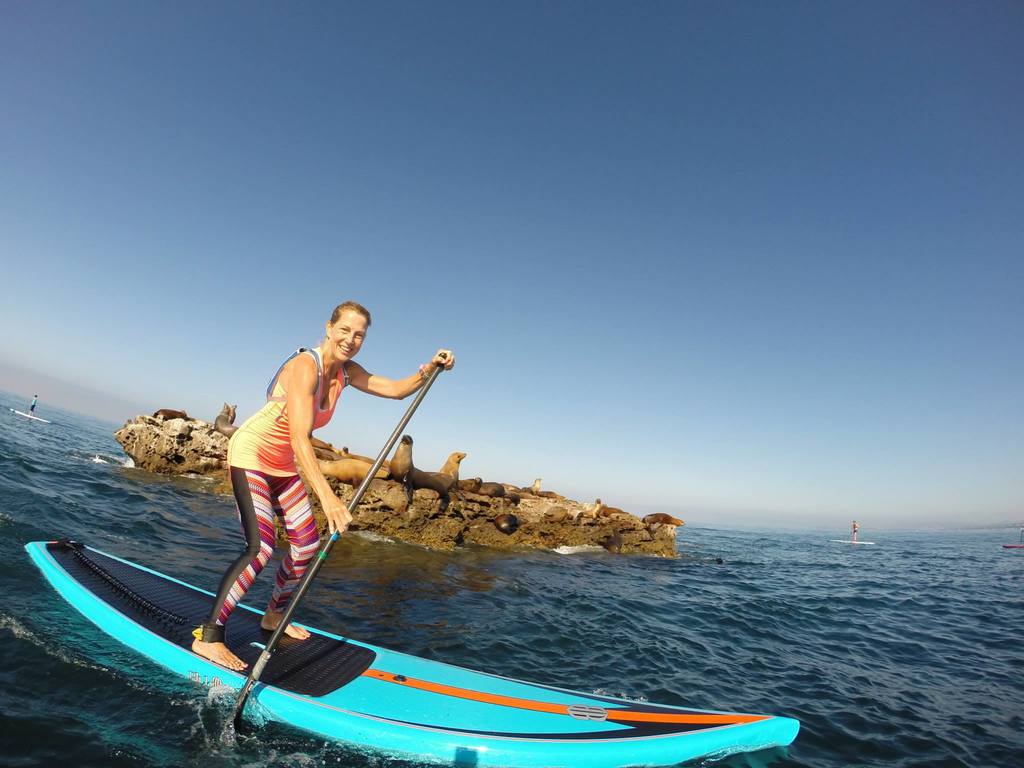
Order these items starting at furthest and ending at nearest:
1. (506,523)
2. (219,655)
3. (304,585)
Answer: (506,523)
(219,655)
(304,585)

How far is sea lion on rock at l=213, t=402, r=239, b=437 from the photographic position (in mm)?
17531

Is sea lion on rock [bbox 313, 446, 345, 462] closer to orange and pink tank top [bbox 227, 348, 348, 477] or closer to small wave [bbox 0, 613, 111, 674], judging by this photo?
small wave [bbox 0, 613, 111, 674]

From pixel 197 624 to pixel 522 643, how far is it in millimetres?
3976

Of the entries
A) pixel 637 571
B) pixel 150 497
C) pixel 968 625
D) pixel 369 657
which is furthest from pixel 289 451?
pixel 968 625

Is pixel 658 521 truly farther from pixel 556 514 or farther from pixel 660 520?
pixel 556 514

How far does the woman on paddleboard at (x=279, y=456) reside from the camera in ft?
12.1

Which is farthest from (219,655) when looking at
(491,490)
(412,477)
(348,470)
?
(491,490)

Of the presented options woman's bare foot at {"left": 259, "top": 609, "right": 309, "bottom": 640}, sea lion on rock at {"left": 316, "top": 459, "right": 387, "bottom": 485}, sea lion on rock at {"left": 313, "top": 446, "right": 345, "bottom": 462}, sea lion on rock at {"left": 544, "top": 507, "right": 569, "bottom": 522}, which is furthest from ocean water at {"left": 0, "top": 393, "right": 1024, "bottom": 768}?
sea lion on rock at {"left": 544, "top": 507, "right": 569, "bottom": 522}

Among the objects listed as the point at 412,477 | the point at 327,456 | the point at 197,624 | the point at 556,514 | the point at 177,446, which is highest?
the point at 327,456

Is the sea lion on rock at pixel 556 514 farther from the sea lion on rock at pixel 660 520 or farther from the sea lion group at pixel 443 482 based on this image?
the sea lion on rock at pixel 660 520

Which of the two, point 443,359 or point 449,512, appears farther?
point 449,512

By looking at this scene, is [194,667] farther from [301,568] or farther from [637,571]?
[637,571]

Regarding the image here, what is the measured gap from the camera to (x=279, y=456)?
4008 millimetres

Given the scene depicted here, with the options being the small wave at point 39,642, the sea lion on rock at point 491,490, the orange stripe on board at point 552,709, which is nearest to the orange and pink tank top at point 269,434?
the small wave at point 39,642
